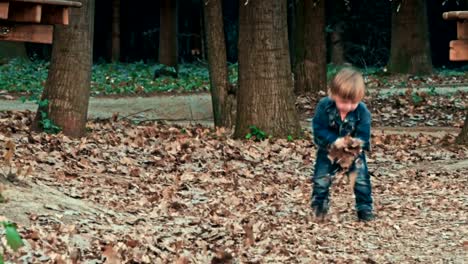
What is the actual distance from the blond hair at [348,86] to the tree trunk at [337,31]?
26.9 m

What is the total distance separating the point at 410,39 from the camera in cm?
2995

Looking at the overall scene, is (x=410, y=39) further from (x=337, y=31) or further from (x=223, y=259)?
(x=223, y=259)

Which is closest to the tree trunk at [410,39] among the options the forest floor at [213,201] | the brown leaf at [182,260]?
the forest floor at [213,201]

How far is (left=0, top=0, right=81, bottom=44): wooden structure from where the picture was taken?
976cm

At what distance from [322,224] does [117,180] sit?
2688mm

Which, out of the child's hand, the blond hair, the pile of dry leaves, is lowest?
the pile of dry leaves

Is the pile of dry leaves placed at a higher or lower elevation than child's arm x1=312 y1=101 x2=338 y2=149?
lower

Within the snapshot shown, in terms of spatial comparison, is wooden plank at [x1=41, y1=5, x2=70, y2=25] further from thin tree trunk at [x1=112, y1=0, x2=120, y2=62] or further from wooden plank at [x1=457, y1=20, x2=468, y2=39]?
thin tree trunk at [x1=112, y1=0, x2=120, y2=62]

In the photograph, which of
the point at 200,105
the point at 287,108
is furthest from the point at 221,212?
the point at 200,105

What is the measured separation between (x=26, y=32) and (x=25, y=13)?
40 cm

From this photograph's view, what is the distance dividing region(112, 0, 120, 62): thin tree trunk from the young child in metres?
27.7

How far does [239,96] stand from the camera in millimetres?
16312

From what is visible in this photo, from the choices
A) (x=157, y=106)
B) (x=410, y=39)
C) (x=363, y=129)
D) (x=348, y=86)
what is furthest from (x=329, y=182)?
(x=410, y=39)

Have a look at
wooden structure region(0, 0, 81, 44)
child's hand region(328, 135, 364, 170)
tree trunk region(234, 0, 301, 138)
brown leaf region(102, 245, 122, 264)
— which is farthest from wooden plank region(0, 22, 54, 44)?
tree trunk region(234, 0, 301, 138)
